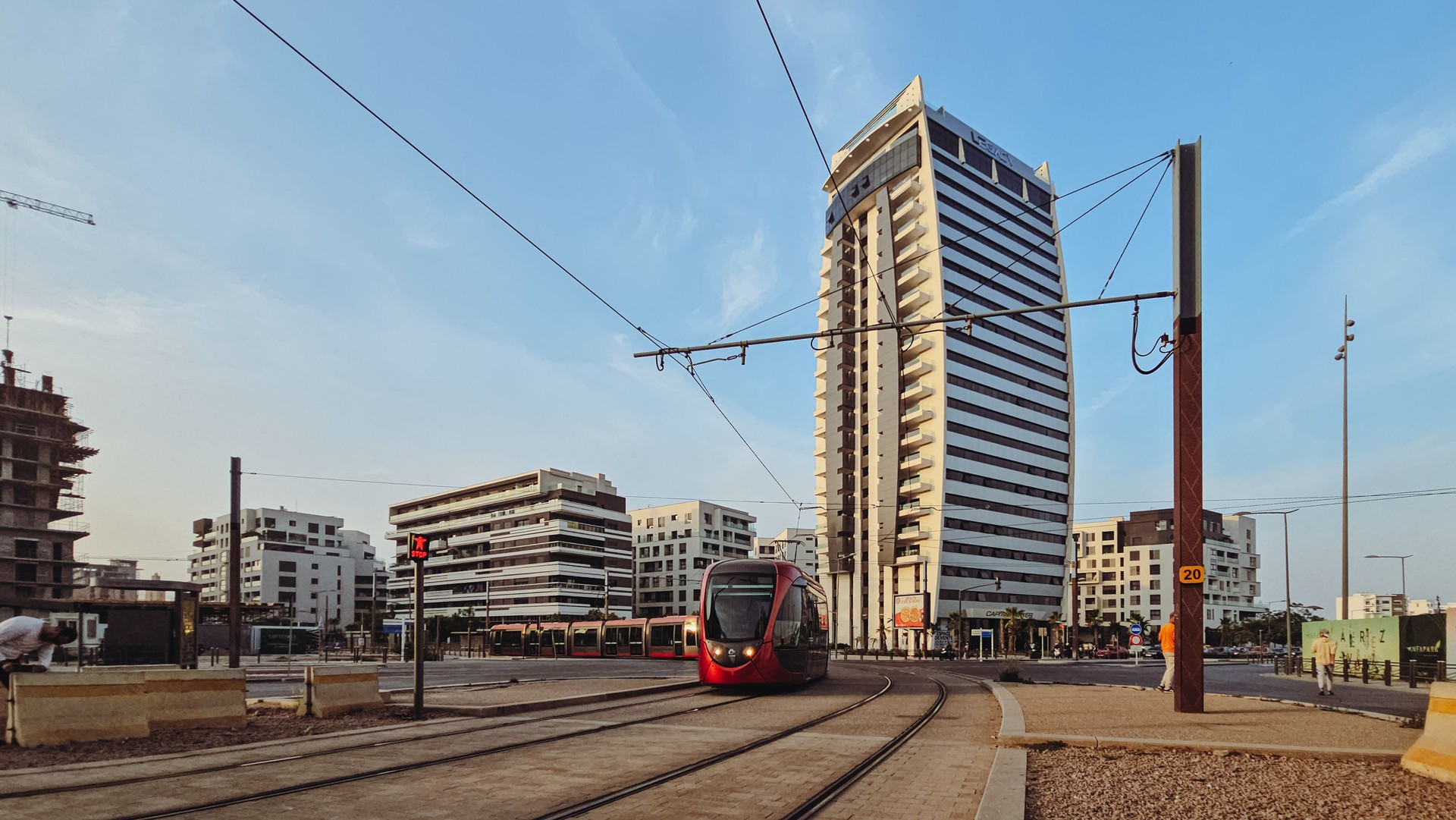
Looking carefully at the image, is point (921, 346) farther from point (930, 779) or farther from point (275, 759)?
point (275, 759)

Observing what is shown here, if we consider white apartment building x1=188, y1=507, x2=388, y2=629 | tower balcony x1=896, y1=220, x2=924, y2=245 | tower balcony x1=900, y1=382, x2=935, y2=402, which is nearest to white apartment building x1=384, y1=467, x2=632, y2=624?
white apartment building x1=188, y1=507, x2=388, y2=629

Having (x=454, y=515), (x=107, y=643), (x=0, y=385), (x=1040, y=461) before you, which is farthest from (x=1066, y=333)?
(x=0, y=385)

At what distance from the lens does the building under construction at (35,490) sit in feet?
252

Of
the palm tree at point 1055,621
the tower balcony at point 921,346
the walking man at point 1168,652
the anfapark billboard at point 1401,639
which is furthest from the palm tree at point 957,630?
the walking man at point 1168,652

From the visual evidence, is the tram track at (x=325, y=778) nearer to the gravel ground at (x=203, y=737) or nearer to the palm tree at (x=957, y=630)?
the gravel ground at (x=203, y=737)

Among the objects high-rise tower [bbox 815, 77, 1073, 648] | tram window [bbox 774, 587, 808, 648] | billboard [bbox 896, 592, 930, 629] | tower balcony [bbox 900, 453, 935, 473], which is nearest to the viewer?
tram window [bbox 774, 587, 808, 648]

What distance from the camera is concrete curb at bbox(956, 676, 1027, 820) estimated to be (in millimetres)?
6562

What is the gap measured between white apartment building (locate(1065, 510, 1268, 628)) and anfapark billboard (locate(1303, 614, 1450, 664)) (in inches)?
4035

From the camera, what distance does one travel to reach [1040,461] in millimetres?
104188

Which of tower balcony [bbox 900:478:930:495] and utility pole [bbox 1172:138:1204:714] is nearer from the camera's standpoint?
utility pole [bbox 1172:138:1204:714]

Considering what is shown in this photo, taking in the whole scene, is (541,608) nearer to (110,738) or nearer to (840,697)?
(840,697)

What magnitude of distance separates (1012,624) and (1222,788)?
264 feet

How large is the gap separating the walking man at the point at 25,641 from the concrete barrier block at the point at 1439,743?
13.3 meters

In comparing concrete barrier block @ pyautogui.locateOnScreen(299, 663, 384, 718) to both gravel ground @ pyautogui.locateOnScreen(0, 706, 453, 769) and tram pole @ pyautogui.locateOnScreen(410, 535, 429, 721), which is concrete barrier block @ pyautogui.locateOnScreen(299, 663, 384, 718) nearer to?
gravel ground @ pyautogui.locateOnScreen(0, 706, 453, 769)
